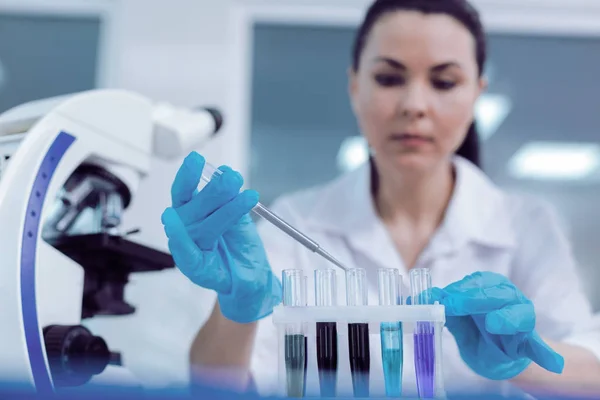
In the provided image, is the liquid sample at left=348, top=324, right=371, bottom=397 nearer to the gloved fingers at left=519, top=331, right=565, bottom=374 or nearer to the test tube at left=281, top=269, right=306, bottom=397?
the test tube at left=281, top=269, right=306, bottom=397

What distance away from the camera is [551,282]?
1.22 metres

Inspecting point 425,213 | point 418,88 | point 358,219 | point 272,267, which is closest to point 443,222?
point 425,213

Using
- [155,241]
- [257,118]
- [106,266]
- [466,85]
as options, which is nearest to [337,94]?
[257,118]

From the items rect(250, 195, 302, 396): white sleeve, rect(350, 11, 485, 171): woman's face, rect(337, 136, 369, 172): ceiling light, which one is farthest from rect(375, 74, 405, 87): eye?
rect(337, 136, 369, 172): ceiling light

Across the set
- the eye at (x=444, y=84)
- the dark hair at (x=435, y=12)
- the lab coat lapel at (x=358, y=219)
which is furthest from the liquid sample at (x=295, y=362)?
the dark hair at (x=435, y=12)

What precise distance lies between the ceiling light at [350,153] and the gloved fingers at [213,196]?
3.52ft

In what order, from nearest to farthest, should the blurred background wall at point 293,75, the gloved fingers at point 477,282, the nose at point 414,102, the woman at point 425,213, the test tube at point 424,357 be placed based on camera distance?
1. the test tube at point 424,357
2. the gloved fingers at point 477,282
3. the woman at point 425,213
4. the nose at point 414,102
5. the blurred background wall at point 293,75

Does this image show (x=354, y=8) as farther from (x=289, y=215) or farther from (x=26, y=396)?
(x=26, y=396)

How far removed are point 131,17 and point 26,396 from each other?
1529 millimetres

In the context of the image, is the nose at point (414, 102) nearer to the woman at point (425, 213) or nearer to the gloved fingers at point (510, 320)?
the woman at point (425, 213)

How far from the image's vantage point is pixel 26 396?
1.46ft

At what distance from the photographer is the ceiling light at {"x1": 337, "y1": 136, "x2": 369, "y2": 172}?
70.9 inches

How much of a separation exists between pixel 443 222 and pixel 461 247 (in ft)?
0.26

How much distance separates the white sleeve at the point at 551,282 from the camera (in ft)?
3.86
